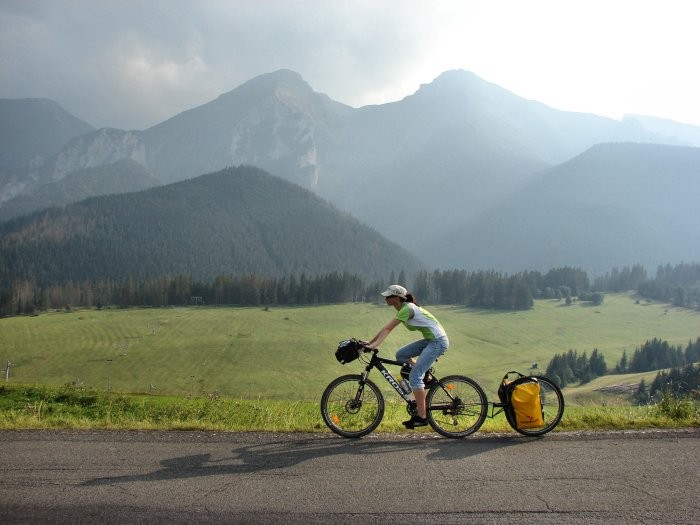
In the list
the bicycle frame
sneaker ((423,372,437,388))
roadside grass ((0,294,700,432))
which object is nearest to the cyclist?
sneaker ((423,372,437,388))

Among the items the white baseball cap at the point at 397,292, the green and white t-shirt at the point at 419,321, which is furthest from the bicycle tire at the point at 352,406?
the white baseball cap at the point at 397,292

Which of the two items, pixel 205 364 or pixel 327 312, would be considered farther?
→ pixel 327 312

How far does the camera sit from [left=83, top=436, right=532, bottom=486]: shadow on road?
28.8 feet

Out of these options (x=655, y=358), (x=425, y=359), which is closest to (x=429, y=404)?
(x=425, y=359)

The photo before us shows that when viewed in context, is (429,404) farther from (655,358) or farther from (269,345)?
(655,358)

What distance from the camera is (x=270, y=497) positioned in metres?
7.83

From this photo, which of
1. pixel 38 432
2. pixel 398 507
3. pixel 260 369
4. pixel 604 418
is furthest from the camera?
pixel 260 369

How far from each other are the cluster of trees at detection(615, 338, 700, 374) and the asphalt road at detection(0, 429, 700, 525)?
448 ft

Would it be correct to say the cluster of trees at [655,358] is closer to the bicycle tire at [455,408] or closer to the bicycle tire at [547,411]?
the bicycle tire at [547,411]

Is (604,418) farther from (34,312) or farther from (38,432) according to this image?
(34,312)

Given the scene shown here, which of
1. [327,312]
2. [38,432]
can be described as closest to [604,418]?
[38,432]

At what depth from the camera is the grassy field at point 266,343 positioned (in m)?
99.0

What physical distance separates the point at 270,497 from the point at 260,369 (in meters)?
105

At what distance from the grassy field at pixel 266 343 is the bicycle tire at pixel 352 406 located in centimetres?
6048
